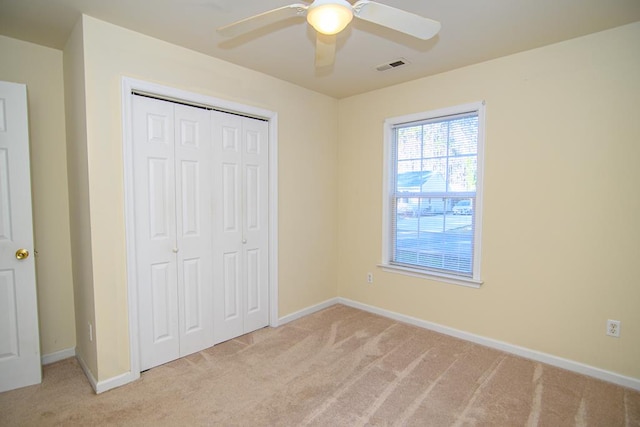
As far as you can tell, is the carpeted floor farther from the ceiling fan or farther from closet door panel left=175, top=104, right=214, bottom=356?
the ceiling fan

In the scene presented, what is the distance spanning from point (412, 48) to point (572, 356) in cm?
274

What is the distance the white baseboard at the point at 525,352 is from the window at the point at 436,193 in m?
0.51

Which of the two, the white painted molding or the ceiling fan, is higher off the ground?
the ceiling fan

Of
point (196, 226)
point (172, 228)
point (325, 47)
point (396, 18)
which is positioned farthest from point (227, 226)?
point (396, 18)

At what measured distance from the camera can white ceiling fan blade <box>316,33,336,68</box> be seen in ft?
5.87

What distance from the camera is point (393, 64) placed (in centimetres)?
295

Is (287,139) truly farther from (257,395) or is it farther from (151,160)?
(257,395)

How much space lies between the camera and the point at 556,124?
8.47 feet

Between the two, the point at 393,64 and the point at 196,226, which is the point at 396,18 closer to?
the point at 393,64

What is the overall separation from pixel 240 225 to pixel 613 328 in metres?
3.10

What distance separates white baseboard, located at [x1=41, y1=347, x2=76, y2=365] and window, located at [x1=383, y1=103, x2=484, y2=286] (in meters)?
3.08

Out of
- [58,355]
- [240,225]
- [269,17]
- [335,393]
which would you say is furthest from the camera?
[240,225]

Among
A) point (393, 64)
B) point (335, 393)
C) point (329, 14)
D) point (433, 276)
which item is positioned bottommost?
point (335, 393)

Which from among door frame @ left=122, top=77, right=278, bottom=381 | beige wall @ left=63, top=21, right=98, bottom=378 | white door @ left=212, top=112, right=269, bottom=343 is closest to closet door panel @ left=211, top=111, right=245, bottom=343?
white door @ left=212, top=112, right=269, bottom=343
